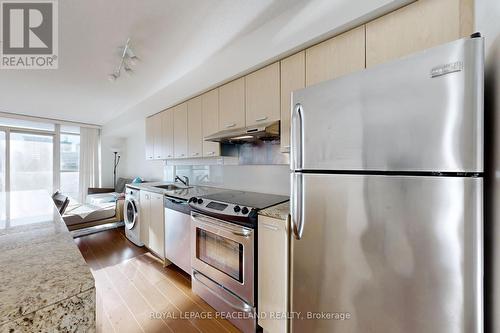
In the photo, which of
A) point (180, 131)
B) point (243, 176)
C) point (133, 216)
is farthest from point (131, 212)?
point (243, 176)

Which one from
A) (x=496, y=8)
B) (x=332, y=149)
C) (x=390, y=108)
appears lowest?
(x=332, y=149)

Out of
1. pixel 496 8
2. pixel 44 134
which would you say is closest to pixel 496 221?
pixel 496 8

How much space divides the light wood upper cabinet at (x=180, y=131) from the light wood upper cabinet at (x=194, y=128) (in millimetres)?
98

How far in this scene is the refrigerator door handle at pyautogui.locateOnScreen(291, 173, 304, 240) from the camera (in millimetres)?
1116

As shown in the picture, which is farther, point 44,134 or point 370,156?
point 44,134

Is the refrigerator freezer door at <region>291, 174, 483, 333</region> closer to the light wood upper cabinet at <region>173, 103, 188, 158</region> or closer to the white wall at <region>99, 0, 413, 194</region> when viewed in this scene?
the white wall at <region>99, 0, 413, 194</region>

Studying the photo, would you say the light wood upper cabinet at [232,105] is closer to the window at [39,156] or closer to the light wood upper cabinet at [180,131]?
the light wood upper cabinet at [180,131]

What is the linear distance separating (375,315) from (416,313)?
17cm

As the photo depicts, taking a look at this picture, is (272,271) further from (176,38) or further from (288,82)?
(176,38)

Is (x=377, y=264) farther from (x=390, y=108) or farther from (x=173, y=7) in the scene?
(x=173, y=7)

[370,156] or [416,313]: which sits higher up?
[370,156]

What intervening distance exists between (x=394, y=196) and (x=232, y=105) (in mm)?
1678

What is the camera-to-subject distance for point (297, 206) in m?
1.14

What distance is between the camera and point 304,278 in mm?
1137
